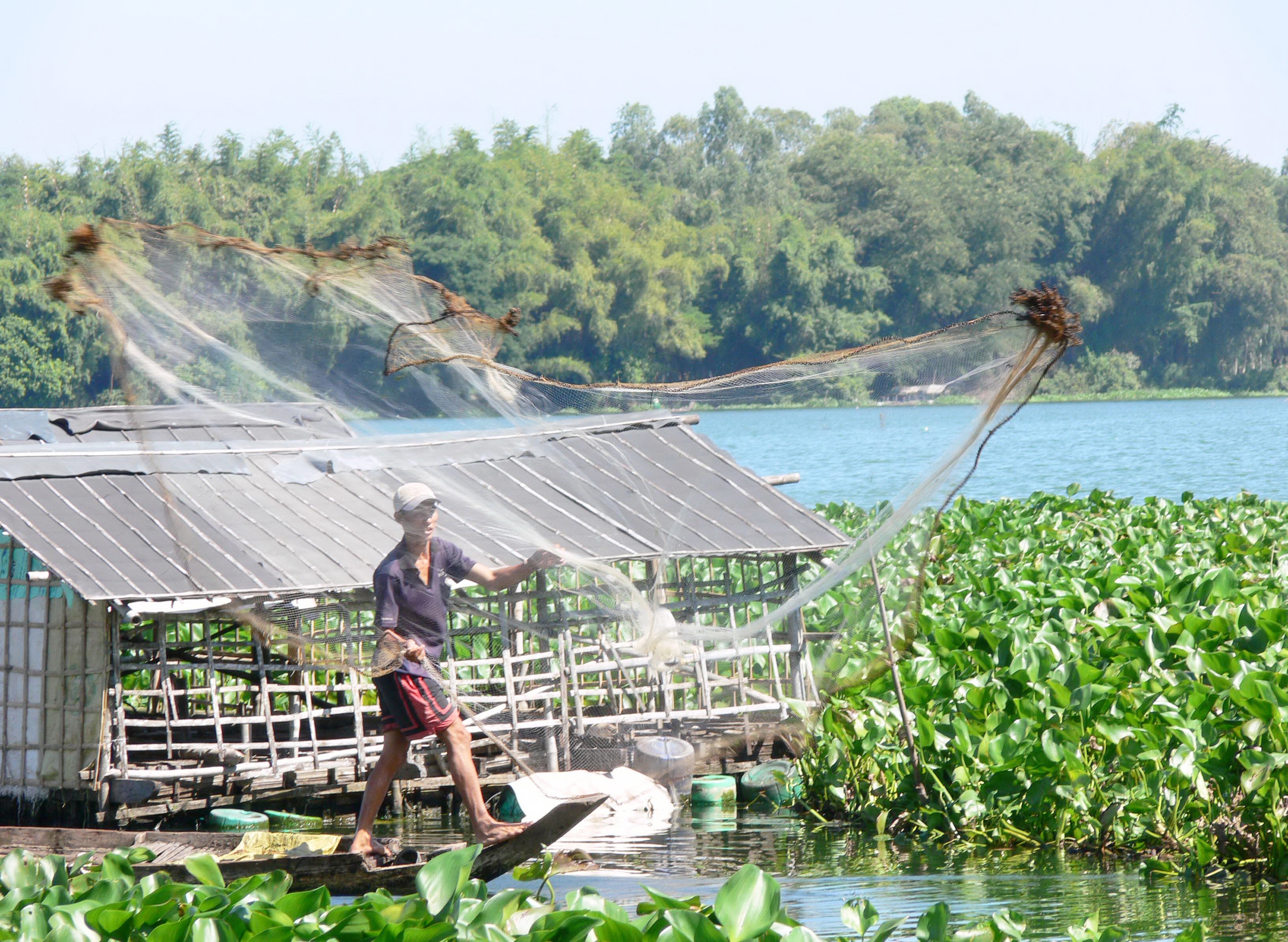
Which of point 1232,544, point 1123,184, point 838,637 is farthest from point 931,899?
point 1123,184

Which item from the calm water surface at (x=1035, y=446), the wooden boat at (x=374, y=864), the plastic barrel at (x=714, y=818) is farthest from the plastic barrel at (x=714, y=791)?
the wooden boat at (x=374, y=864)

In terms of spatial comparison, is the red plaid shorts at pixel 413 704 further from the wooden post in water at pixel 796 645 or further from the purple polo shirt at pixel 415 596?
the wooden post in water at pixel 796 645

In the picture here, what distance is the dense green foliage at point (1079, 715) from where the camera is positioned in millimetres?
7805

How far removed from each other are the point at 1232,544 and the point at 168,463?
907cm

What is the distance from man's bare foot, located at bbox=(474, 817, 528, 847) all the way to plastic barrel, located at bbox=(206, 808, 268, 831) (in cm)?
317

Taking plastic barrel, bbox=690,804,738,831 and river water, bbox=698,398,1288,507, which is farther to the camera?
plastic barrel, bbox=690,804,738,831

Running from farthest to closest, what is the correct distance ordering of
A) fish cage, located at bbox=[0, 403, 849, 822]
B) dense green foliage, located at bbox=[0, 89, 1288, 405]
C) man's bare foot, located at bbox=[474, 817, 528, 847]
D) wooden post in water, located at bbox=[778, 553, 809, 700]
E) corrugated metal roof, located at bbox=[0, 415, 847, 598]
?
dense green foliage, located at bbox=[0, 89, 1288, 405], wooden post in water, located at bbox=[778, 553, 809, 700], fish cage, located at bbox=[0, 403, 849, 822], corrugated metal roof, located at bbox=[0, 415, 847, 598], man's bare foot, located at bbox=[474, 817, 528, 847]

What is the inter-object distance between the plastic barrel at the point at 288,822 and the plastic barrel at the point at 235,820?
0.54 feet

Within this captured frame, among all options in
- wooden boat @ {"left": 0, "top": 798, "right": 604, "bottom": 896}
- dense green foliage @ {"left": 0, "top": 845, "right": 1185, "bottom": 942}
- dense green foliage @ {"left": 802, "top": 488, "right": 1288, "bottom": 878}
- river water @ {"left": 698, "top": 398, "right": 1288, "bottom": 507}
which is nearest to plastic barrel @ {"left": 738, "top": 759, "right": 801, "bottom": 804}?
dense green foliage @ {"left": 802, "top": 488, "right": 1288, "bottom": 878}

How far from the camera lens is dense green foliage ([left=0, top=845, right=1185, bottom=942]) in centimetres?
434

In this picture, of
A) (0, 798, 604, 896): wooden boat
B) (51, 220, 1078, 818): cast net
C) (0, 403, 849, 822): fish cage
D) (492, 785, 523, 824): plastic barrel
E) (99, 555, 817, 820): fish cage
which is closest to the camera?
(51, 220, 1078, 818): cast net

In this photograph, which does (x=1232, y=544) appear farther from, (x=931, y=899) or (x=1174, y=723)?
(x=931, y=899)

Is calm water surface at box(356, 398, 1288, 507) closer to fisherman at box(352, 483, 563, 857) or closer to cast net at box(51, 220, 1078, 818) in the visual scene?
cast net at box(51, 220, 1078, 818)

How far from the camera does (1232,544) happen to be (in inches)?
546
